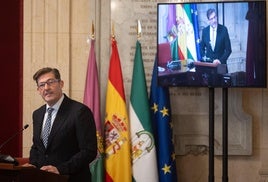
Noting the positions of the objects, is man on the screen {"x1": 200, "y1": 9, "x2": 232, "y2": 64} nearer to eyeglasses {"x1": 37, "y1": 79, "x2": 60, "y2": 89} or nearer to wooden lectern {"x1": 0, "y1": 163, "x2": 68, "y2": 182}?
eyeglasses {"x1": 37, "y1": 79, "x2": 60, "y2": 89}

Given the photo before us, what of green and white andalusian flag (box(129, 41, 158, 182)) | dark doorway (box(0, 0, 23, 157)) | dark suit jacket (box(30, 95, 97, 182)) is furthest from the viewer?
dark doorway (box(0, 0, 23, 157))

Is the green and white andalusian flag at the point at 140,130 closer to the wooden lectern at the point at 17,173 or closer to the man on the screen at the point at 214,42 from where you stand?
the man on the screen at the point at 214,42

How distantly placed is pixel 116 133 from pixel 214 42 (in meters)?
1.29

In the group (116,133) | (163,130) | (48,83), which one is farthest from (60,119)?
(163,130)

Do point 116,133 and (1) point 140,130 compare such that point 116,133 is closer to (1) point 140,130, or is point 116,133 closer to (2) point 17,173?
(1) point 140,130

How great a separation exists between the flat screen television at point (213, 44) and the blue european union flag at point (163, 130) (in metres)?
0.30

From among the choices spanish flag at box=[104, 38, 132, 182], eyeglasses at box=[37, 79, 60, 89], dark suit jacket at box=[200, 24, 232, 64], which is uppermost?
dark suit jacket at box=[200, 24, 232, 64]

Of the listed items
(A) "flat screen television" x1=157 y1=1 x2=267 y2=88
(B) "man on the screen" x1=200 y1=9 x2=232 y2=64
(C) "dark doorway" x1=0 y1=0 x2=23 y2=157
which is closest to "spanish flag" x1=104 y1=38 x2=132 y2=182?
(A) "flat screen television" x1=157 y1=1 x2=267 y2=88

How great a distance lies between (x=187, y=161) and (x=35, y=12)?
7.42 ft

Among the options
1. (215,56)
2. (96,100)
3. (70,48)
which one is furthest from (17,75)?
(215,56)

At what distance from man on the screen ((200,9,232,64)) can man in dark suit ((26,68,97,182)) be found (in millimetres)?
1417

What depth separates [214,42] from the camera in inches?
159

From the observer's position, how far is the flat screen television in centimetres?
400

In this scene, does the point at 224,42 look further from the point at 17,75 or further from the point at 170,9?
the point at 17,75
